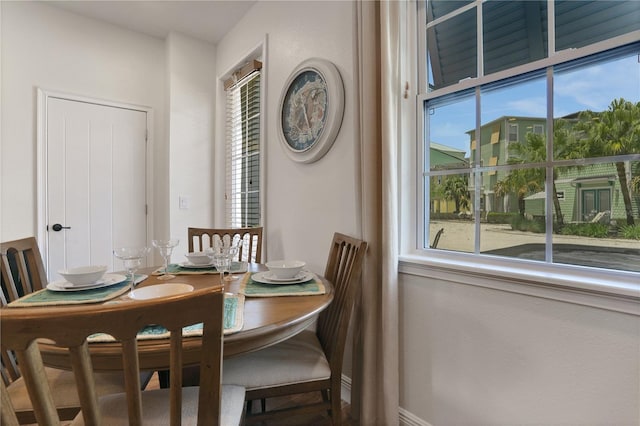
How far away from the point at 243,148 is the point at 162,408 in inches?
94.3

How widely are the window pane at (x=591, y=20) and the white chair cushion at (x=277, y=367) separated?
1500 millimetres

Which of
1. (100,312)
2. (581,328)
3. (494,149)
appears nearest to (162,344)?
(100,312)

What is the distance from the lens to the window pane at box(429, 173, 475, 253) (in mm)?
1374

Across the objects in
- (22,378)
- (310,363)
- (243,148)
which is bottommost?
(310,363)

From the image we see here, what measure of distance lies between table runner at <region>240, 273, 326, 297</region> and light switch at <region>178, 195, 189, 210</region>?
2.00m

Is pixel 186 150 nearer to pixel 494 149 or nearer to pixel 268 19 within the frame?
pixel 268 19

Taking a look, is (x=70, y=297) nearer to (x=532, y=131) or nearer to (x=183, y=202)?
(x=532, y=131)

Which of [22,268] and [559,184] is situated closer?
[559,184]

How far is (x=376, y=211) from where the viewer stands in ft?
4.77

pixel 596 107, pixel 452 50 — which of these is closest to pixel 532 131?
pixel 596 107

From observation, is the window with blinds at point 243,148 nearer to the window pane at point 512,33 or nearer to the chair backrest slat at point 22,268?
the chair backrest slat at point 22,268

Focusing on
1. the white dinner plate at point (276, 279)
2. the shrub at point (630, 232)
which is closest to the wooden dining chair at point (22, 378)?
the white dinner plate at point (276, 279)

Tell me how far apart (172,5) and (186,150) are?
1232 mm

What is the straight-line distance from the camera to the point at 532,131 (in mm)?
1178
